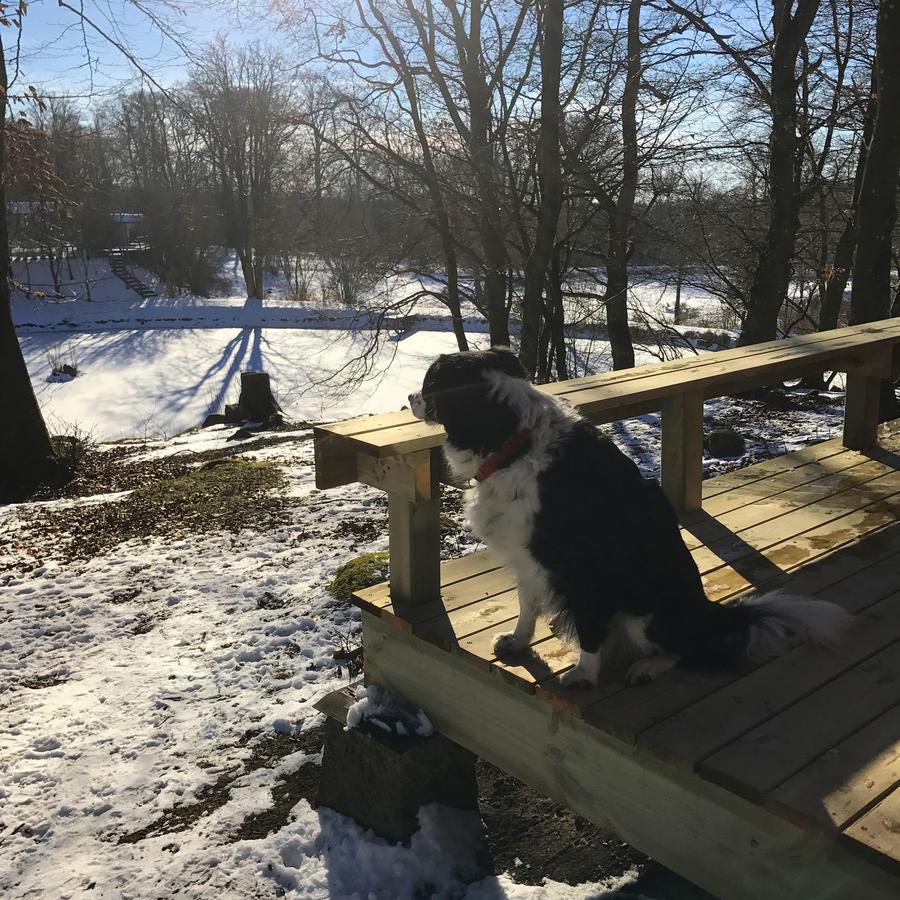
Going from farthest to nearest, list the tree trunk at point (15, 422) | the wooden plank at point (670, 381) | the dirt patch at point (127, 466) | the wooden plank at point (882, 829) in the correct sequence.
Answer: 1. the dirt patch at point (127, 466)
2. the tree trunk at point (15, 422)
3. the wooden plank at point (670, 381)
4. the wooden plank at point (882, 829)

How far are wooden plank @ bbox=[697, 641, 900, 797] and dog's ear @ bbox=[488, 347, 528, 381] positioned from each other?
126 centimetres

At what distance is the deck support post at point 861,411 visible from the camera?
490 cm

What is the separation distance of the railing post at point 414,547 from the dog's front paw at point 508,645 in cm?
49

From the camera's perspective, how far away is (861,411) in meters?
4.96

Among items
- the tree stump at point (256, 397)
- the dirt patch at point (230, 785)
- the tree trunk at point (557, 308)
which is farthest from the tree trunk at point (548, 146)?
the dirt patch at point (230, 785)

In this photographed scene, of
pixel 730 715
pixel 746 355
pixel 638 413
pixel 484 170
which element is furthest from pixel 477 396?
pixel 484 170

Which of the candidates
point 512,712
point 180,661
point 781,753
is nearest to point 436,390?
point 512,712

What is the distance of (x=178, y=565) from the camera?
5.86m

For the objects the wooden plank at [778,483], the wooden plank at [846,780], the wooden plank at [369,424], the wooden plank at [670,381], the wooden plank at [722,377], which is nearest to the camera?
the wooden plank at [846,780]

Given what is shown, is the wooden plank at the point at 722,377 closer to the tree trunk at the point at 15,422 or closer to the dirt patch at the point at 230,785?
the dirt patch at the point at 230,785

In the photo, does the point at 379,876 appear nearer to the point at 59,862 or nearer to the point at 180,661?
the point at 59,862

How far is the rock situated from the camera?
23.3 feet

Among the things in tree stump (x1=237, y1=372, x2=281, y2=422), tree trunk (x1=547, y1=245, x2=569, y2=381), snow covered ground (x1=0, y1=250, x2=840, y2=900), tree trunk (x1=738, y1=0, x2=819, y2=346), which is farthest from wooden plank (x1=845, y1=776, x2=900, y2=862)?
tree stump (x1=237, y1=372, x2=281, y2=422)

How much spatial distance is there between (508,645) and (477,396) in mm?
886
